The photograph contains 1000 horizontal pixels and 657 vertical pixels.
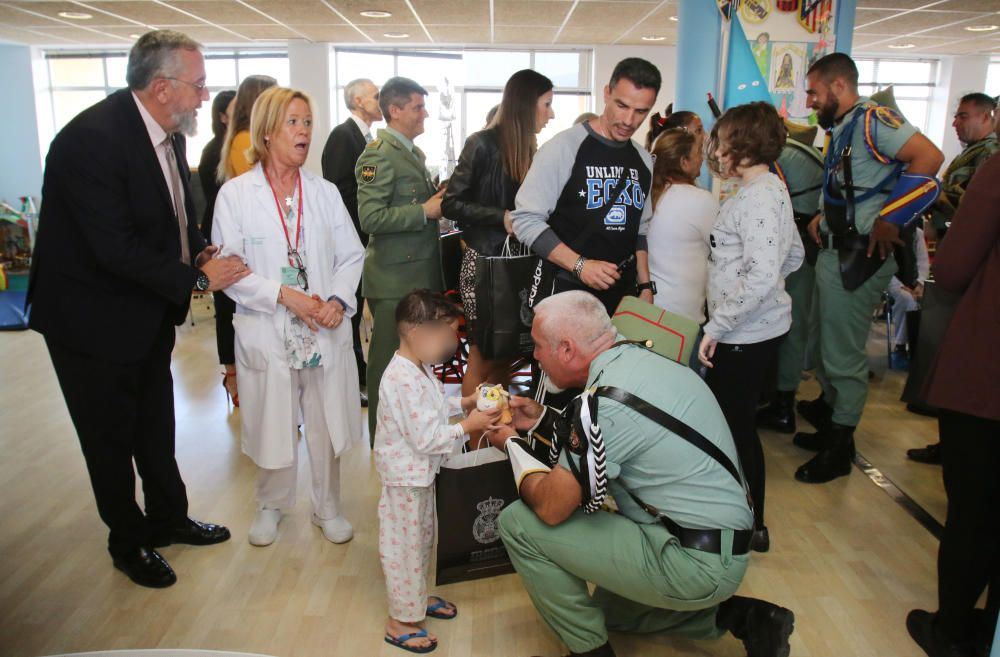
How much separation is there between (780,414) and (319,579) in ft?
8.62

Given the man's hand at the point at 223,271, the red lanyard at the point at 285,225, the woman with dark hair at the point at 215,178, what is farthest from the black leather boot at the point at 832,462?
the woman with dark hair at the point at 215,178

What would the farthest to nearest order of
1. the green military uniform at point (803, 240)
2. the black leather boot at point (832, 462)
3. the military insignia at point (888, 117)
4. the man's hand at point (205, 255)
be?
the green military uniform at point (803, 240) < the black leather boot at point (832, 462) < the military insignia at point (888, 117) < the man's hand at point (205, 255)

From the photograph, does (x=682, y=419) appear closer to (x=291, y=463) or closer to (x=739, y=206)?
(x=739, y=206)

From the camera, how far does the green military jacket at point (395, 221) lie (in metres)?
3.01

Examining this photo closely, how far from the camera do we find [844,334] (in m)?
3.19

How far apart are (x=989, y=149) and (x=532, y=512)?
4.20 meters

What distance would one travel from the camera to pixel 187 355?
5.37 m

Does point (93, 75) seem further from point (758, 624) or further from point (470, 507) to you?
point (758, 624)

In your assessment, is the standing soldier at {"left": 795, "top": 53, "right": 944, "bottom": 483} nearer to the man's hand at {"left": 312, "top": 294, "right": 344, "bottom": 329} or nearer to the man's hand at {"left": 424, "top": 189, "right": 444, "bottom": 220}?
the man's hand at {"left": 424, "top": 189, "right": 444, "bottom": 220}

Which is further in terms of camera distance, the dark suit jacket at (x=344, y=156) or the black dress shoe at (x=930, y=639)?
the dark suit jacket at (x=344, y=156)

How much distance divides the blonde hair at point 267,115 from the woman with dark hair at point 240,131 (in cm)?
74

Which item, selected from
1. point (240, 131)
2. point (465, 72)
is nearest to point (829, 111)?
point (240, 131)

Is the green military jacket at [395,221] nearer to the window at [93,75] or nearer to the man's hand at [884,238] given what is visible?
the man's hand at [884,238]

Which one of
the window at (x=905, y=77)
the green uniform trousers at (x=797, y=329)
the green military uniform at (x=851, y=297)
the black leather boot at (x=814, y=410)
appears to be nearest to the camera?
the green military uniform at (x=851, y=297)
